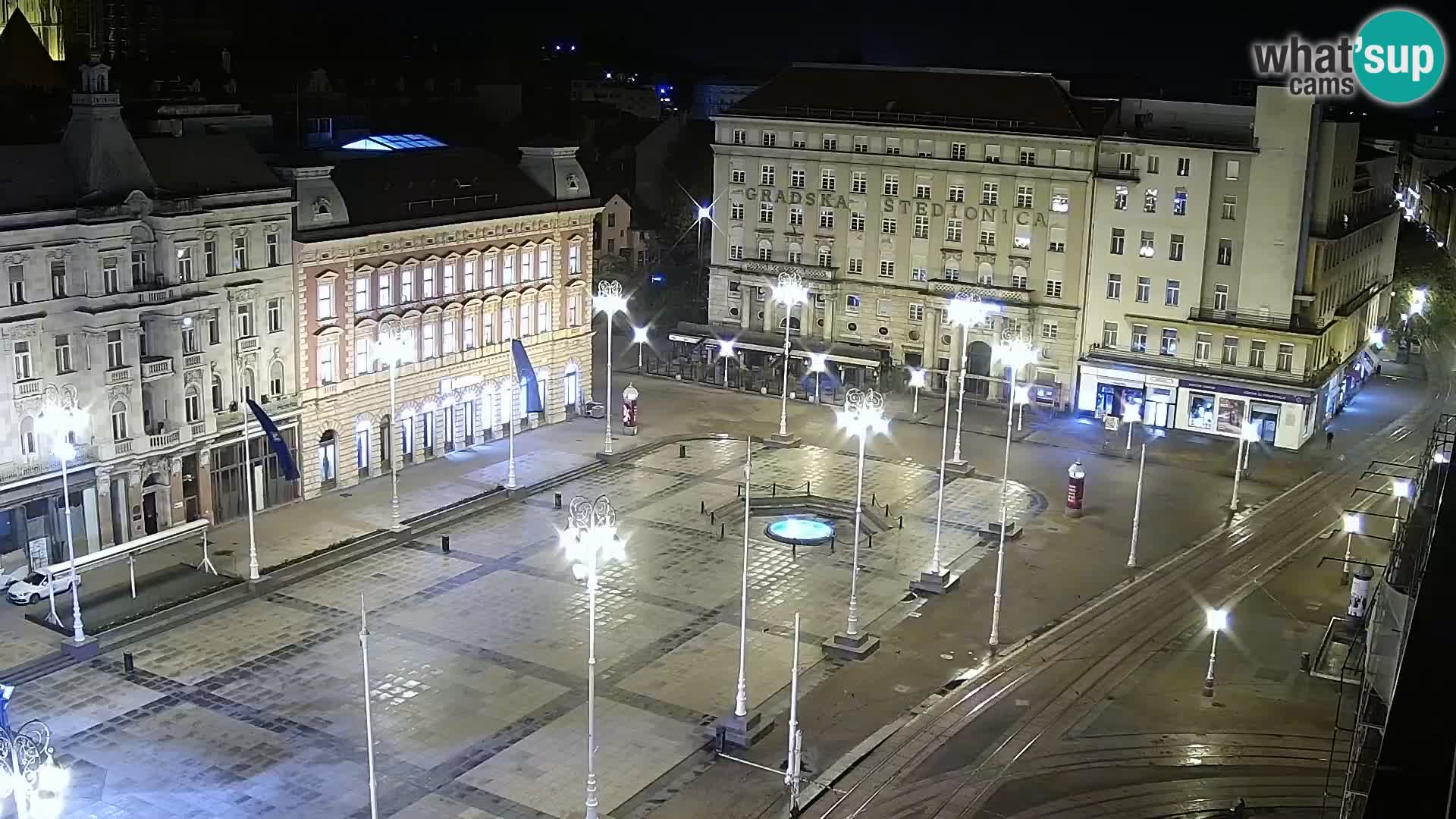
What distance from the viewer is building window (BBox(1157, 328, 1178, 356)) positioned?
284 feet

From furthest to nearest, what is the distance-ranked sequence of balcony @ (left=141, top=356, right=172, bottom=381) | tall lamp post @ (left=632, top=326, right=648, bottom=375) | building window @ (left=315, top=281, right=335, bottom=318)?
tall lamp post @ (left=632, top=326, right=648, bottom=375) → building window @ (left=315, top=281, right=335, bottom=318) → balcony @ (left=141, top=356, right=172, bottom=381)

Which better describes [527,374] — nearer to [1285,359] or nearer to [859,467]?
[859,467]

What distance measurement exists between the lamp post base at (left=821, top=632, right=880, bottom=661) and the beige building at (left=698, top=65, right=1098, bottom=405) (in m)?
42.2

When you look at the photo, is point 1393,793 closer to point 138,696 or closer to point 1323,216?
point 138,696

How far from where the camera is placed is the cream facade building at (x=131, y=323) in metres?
54.7

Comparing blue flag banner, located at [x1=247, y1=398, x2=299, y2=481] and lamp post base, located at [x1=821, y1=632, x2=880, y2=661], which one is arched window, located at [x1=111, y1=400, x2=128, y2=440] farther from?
lamp post base, located at [x1=821, y1=632, x2=880, y2=661]

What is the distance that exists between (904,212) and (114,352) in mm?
52245

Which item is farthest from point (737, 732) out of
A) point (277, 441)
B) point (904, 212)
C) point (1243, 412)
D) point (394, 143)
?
point (904, 212)

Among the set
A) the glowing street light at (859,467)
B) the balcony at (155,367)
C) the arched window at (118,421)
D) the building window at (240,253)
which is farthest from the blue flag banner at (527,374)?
the arched window at (118,421)

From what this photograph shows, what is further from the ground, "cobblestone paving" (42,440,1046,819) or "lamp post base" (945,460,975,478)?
"lamp post base" (945,460,975,478)

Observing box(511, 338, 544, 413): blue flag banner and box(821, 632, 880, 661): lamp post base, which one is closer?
box(821, 632, 880, 661): lamp post base

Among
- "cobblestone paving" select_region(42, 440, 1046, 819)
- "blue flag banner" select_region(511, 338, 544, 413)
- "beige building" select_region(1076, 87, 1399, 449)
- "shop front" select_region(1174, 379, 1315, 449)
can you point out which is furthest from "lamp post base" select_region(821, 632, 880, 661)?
"beige building" select_region(1076, 87, 1399, 449)

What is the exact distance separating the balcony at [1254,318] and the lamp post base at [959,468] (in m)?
19.4

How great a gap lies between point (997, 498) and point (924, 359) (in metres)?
23.9
